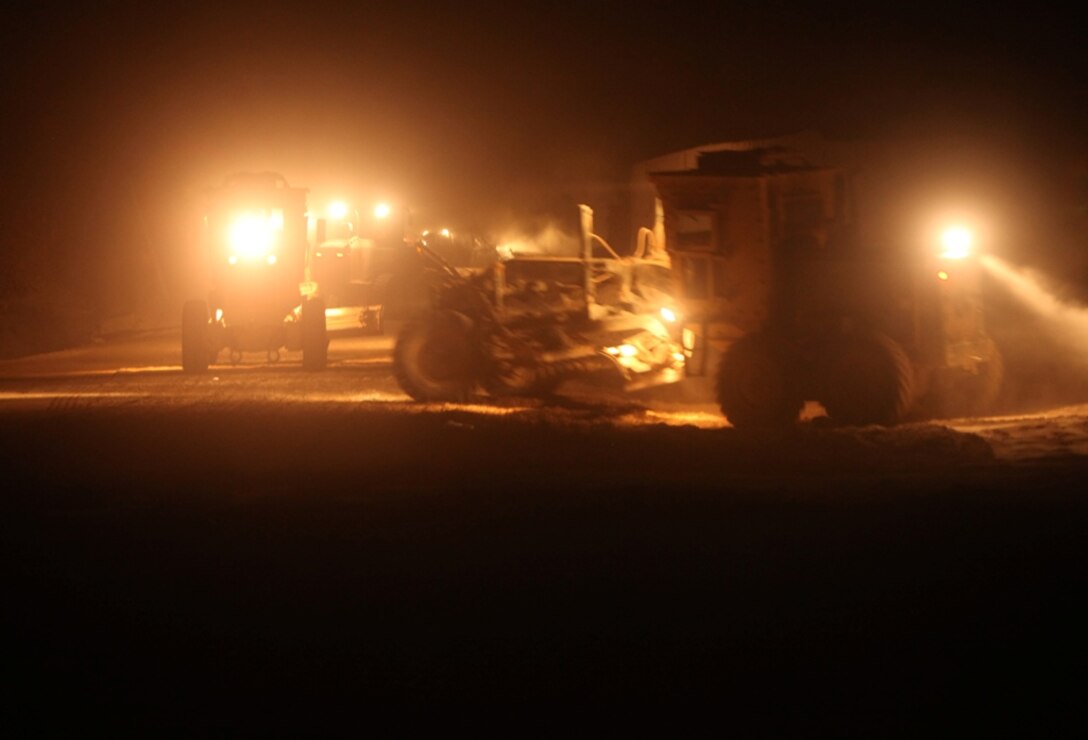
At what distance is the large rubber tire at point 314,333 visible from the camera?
889 inches

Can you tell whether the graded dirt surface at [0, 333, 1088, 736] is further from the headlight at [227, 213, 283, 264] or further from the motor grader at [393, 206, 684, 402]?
the headlight at [227, 213, 283, 264]

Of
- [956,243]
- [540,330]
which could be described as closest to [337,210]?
[540,330]

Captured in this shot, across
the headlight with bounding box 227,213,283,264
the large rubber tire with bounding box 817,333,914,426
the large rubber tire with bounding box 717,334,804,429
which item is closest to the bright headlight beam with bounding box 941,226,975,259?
the large rubber tire with bounding box 817,333,914,426

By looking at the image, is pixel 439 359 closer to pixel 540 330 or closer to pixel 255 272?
pixel 540 330

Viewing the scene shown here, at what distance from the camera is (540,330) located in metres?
18.2

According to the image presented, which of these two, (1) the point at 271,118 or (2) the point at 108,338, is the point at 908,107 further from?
(1) the point at 271,118

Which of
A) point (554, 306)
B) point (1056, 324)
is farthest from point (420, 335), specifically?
point (1056, 324)

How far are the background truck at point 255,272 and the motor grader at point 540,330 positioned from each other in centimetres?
454

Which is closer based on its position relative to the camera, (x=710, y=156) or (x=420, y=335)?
(x=710, y=156)

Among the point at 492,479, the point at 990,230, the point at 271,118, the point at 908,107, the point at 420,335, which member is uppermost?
the point at 271,118

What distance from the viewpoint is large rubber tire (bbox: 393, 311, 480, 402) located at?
1844 centimetres

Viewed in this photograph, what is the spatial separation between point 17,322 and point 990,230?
2345 centimetres

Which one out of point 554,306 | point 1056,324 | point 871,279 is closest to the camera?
point 871,279

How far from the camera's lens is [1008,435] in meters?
14.5
